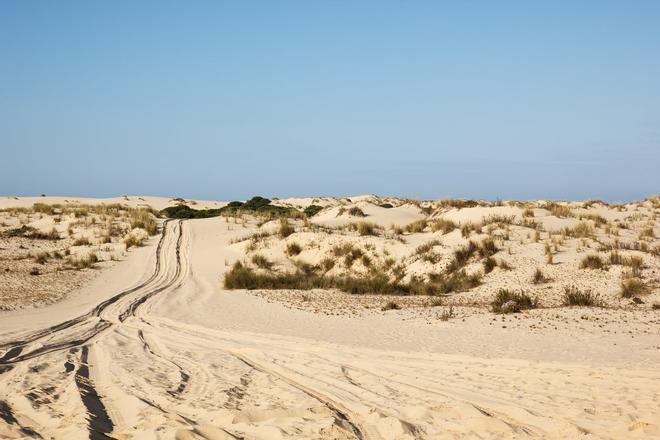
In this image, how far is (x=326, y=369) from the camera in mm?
9211

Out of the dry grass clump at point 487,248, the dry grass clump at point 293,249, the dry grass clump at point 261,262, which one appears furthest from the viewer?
the dry grass clump at point 293,249

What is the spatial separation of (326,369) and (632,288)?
33.9 ft

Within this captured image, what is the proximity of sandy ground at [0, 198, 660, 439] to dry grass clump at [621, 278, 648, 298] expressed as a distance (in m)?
0.36

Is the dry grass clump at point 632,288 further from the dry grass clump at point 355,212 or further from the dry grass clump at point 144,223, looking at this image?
the dry grass clump at point 144,223

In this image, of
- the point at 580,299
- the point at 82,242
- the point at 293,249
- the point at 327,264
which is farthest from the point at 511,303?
the point at 82,242

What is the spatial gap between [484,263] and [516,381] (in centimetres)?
1199

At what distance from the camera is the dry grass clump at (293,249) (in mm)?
25405

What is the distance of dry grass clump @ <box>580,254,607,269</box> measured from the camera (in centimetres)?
1842

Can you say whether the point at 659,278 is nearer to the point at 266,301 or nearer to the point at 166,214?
the point at 266,301

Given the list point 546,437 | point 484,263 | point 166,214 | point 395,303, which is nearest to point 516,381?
point 546,437

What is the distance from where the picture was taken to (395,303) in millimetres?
16531

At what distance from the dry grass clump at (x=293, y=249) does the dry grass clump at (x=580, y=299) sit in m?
12.0

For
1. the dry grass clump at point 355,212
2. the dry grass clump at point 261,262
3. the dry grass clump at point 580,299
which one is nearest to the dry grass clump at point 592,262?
the dry grass clump at point 580,299

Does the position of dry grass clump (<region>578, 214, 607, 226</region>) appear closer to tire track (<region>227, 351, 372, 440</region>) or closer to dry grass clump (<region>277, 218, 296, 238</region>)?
dry grass clump (<region>277, 218, 296, 238</region>)
